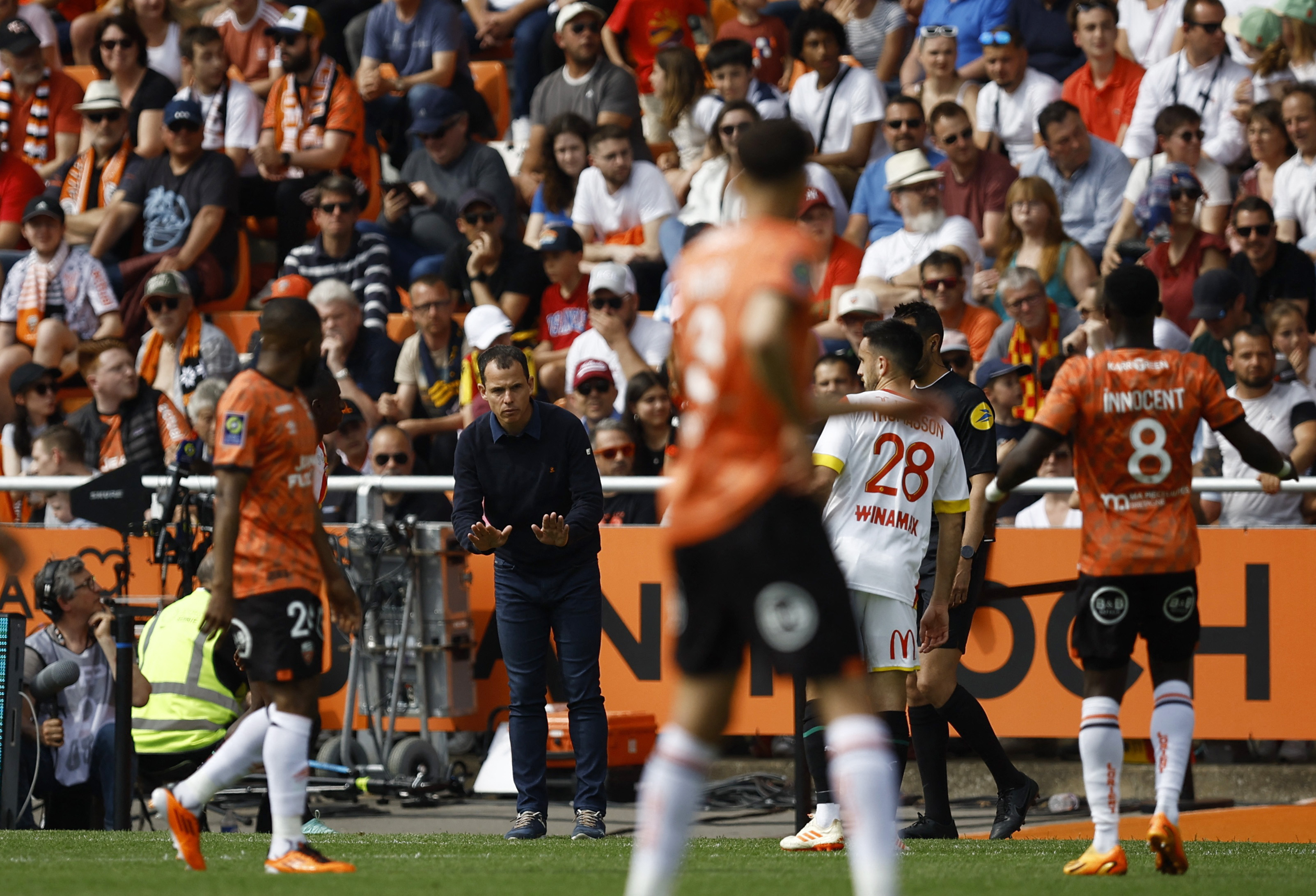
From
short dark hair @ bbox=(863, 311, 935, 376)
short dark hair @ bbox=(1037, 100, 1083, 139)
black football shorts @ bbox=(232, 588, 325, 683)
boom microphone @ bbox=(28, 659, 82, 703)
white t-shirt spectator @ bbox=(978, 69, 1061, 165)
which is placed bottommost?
boom microphone @ bbox=(28, 659, 82, 703)

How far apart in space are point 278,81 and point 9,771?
27.3 ft

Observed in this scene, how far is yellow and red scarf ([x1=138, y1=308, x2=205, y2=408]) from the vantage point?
43.6 feet

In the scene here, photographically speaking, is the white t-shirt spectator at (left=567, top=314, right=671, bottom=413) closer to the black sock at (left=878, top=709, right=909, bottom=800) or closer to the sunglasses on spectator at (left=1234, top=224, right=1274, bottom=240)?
the sunglasses on spectator at (left=1234, top=224, right=1274, bottom=240)

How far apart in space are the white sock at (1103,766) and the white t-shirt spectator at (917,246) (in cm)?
650

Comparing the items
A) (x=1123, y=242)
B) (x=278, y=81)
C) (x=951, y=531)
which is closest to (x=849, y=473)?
(x=951, y=531)

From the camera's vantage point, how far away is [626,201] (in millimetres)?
13633

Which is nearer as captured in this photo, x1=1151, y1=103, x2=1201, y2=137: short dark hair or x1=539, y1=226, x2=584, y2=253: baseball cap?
x1=1151, y1=103, x2=1201, y2=137: short dark hair

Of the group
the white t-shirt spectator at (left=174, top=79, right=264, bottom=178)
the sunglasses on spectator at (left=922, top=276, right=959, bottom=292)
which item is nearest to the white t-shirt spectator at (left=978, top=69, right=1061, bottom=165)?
the sunglasses on spectator at (left=922, top=276, right=959, bottom=292)

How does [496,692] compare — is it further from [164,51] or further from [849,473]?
[164,51]

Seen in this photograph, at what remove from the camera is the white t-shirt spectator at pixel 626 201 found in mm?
13594

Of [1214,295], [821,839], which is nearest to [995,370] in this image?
[1214,295]

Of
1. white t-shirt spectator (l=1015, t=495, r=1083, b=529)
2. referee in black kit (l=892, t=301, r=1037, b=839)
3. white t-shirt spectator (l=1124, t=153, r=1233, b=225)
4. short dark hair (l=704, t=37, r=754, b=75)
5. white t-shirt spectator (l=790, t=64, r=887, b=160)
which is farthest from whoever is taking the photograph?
white t-shirt spectator (l=790, t=64, r=887, b=160)

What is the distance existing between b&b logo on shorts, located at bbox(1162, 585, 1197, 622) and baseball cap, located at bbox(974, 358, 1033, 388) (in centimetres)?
392

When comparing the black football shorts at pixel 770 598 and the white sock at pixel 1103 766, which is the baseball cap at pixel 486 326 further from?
the black football shorts at pixel 770 598
